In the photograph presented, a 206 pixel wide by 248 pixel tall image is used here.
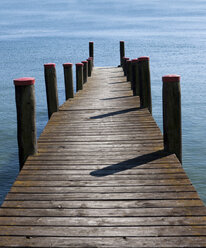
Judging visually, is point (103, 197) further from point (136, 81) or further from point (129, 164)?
point (136, 81)

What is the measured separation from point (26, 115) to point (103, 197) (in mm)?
1980

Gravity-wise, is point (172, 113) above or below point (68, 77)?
below

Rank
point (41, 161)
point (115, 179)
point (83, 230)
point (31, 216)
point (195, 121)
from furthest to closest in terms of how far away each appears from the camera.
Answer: point (195, 121) < point (41, 161) < point (115, 179) < point (31, 216) < point (83, 230)

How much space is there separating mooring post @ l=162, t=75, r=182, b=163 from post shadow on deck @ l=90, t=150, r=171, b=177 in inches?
7.3

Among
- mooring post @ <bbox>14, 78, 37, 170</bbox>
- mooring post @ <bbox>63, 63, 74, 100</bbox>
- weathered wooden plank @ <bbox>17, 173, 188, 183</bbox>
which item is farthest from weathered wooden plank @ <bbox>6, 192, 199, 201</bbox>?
mooring post @ <bbox>63, 63, 74, 100</bbox>

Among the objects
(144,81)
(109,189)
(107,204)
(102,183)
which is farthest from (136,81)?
(107,204)

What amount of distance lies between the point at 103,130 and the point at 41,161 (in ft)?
6.39

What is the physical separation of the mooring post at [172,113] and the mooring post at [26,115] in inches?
81.0

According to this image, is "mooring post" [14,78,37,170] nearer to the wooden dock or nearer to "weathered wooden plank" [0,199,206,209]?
the wooden dock

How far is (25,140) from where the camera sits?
5.61 metres

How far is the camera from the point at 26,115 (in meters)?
5.53

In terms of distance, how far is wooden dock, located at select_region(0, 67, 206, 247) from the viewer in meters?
3.50

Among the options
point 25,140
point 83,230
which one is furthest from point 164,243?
point 25,140

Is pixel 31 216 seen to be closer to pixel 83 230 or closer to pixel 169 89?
pixel 83 230
